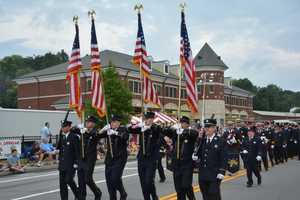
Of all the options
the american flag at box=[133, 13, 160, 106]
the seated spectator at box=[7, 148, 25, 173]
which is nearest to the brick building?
the seated spectator at box=[7, 148, 25, 173]

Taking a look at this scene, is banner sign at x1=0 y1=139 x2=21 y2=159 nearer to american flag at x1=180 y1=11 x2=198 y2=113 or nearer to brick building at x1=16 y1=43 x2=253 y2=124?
american flag at x1=180 y1=11 x2=198 y2=113

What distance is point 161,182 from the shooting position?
15.0 m

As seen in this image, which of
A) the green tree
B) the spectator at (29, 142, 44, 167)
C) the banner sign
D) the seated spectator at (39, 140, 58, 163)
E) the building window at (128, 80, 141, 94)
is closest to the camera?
the banner sign

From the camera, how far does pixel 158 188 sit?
13.6m

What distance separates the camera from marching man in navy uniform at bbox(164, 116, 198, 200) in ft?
31.1

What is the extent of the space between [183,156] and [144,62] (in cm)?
305

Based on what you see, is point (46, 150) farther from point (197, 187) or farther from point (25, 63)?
point (25, 63)

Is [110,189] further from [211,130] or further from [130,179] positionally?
[130,179]

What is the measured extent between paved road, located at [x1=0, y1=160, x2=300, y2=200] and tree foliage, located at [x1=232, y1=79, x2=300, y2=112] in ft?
395

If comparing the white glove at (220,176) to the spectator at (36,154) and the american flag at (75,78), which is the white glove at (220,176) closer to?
the american flag at (75,78)

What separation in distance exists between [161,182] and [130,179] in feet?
5.16

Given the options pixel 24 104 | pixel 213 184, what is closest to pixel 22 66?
pixel 24 104

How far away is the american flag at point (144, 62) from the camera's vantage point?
1177 cm

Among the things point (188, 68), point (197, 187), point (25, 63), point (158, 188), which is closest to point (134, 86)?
point (197, 187)
